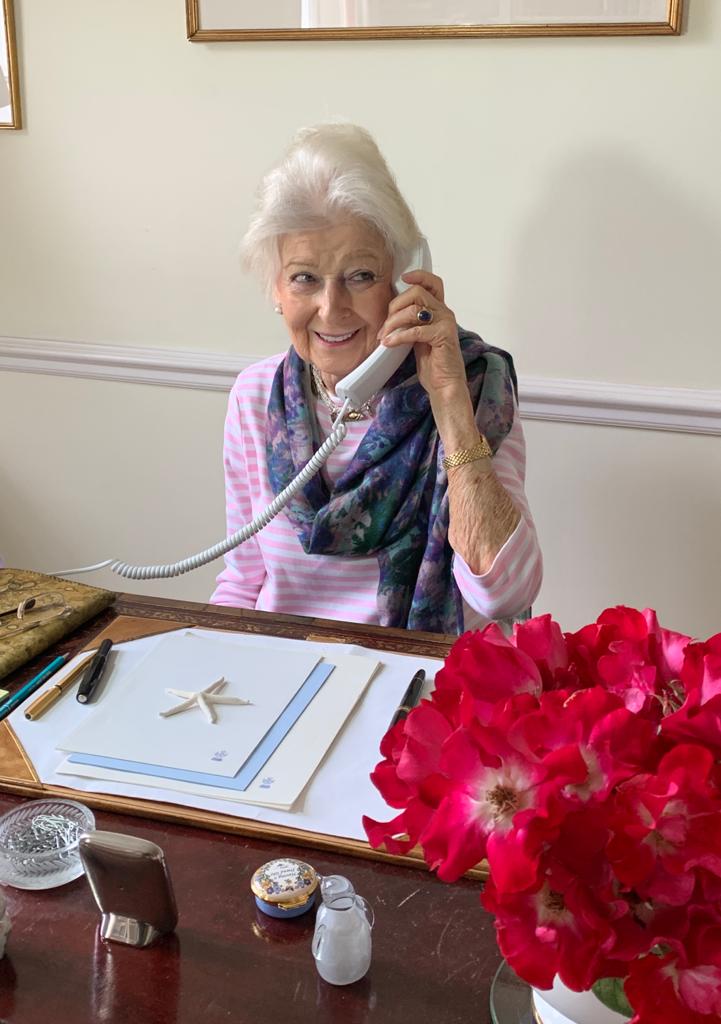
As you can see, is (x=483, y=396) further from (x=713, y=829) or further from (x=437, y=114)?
(x=713, y=829)

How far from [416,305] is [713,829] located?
1085mm

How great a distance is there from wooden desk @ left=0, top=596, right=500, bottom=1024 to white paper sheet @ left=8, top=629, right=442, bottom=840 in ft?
0.11

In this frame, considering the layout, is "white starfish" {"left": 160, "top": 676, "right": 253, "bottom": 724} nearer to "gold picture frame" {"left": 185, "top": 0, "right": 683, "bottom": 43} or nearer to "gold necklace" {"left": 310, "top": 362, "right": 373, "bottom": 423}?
"gold necklace" {"left": 310, "top": 362, "right": 373, "bottom": 423}

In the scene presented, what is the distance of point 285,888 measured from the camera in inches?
31.1

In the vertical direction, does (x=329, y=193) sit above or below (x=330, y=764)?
above

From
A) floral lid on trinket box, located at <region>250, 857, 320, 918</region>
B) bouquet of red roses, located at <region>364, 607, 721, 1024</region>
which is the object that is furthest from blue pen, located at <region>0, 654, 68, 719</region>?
bouquet of red roses, located at <region>364, 607, 721, 1024</region>

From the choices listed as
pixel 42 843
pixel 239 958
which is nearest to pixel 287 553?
pixel 42 843

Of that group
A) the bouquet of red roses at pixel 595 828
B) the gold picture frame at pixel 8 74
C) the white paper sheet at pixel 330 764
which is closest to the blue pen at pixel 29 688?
the white paper sheet at pixel 330 764

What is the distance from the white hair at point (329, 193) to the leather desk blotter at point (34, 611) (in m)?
0.61

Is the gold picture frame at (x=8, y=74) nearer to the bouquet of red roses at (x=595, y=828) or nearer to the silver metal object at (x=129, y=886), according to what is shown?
the silver metal object at (x=129, y=886)

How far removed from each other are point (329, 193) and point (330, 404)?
340 mm

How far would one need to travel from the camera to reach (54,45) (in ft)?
7.09

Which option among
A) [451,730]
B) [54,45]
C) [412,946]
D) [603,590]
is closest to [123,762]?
[412,946]

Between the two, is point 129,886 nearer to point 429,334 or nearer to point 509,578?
point 509,578
